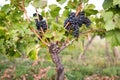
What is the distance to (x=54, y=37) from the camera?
11.7 ft

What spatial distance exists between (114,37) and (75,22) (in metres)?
0.49

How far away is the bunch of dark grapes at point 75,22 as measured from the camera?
143 inches

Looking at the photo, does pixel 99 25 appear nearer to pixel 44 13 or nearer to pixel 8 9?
pixel 44 13

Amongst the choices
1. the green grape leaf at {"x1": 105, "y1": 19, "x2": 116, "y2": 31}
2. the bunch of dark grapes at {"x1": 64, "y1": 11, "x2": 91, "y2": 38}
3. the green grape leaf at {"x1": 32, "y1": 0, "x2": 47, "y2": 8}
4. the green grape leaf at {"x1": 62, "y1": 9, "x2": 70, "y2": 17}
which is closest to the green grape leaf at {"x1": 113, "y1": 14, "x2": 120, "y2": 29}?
the green grape leaf at {"x1": 105, "y1": 19, "x2": 116, "y2": 31}

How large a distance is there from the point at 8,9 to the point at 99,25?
1184 mm

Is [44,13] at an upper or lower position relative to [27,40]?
upper

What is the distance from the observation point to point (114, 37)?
3447 millimetres

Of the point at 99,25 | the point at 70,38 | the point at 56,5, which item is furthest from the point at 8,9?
the point at 99,25

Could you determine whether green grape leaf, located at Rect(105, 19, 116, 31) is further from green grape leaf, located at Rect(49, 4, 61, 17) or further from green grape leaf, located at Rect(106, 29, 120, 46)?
green grape leaf, located at Rect(49, 4, 61, 17)

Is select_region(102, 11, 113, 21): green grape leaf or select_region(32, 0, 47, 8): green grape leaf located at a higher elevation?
select_region(32, 0, 47, 8): green grape leaf

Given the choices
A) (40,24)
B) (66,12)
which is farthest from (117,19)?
(40,24)

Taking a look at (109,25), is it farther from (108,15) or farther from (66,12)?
(66,12)

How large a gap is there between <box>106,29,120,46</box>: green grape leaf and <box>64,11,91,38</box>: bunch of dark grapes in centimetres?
39

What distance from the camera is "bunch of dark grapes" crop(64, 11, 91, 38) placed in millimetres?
3635
